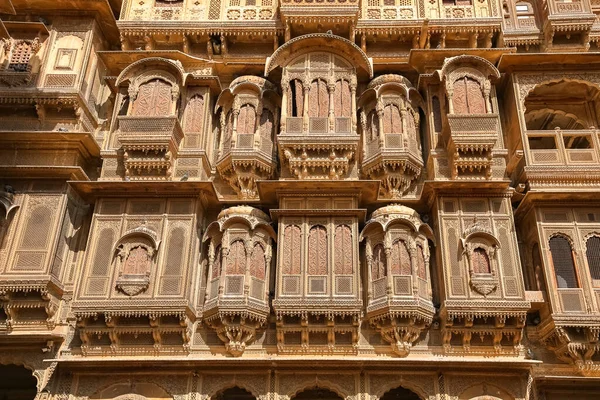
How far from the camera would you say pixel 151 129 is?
14750 mm

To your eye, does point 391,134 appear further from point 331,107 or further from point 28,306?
point 28,306

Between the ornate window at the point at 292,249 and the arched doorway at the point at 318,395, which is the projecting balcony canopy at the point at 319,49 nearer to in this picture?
the ornate window at the point at 292,249

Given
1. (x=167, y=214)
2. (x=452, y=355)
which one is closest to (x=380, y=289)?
(x=452, y=355)

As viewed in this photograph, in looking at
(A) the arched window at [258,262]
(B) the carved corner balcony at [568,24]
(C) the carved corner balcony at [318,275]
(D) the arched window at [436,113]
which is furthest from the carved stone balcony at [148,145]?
(B) the carved corner balcony at [568,24]

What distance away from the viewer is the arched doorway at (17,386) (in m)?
16.1

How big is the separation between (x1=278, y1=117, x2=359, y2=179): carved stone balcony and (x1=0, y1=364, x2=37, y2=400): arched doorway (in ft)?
29.7

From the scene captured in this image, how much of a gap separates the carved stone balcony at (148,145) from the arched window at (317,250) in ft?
12.7

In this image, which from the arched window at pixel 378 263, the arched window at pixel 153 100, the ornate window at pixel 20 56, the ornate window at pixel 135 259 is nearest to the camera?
the ornate window at pixel 135 259

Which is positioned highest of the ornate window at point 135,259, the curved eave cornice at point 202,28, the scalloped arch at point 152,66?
the curved eave cornice at point 202,28

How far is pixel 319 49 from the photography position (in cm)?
1627

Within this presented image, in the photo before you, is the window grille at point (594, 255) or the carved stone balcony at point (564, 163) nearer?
the window grille at point (594, 255)

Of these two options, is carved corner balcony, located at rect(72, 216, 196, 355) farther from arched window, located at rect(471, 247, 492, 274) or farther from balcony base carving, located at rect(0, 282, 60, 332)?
arched window, located at rect(471, 247, 492, 274)

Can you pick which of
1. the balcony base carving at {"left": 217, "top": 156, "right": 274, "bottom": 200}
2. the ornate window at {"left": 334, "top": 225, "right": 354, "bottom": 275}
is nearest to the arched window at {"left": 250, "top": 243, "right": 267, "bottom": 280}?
the balcony base carving at {"left": 217, "top": 156, "right": 274, "bottom": 200}

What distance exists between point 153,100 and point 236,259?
4849 mm
